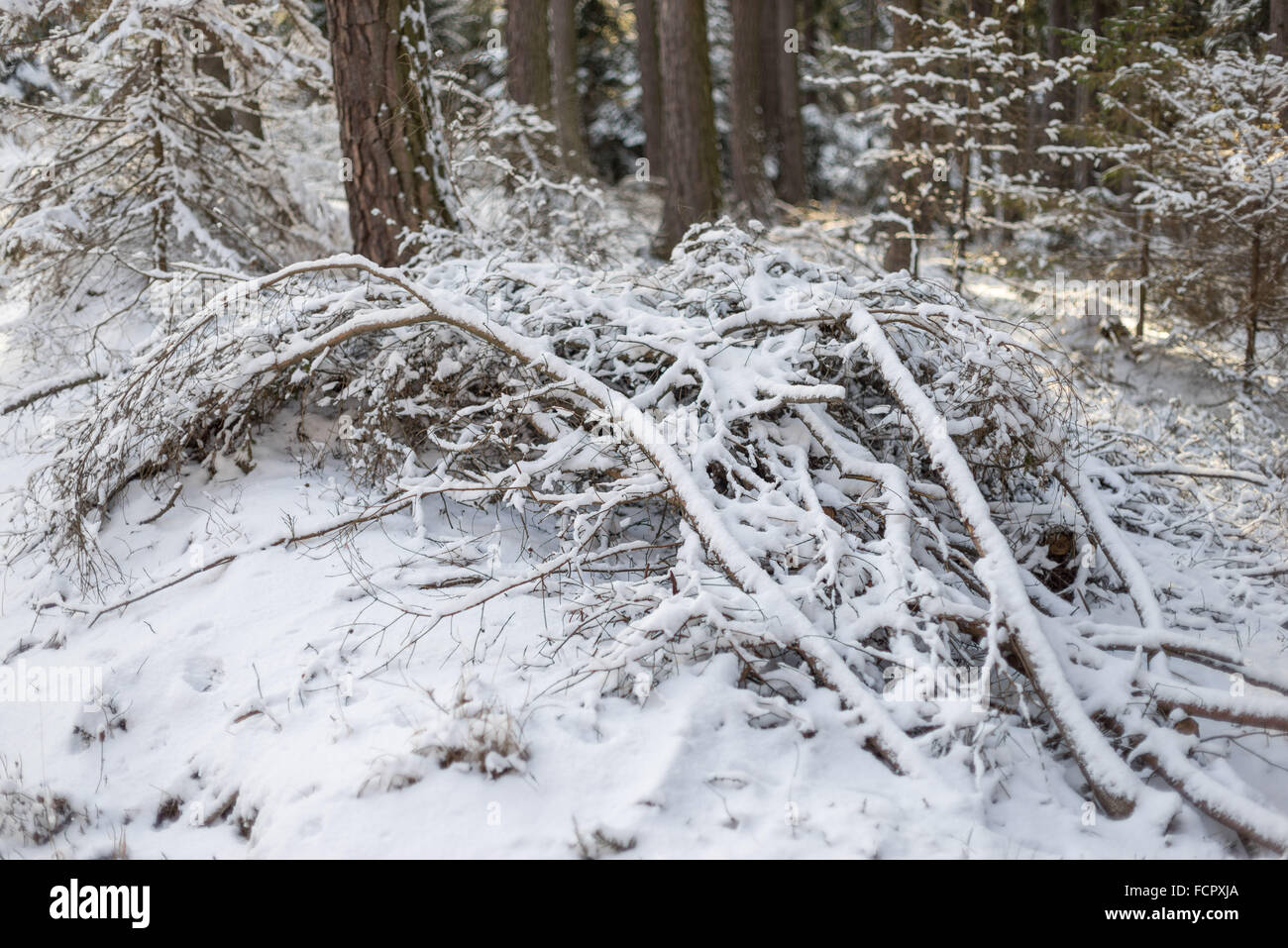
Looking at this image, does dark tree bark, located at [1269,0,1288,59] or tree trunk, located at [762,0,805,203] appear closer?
dark tree bark, located at [1269,0,1288,59]

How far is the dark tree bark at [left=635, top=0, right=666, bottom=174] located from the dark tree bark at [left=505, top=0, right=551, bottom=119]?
181 inches

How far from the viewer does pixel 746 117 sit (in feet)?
47.1

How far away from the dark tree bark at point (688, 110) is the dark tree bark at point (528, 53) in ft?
6.91

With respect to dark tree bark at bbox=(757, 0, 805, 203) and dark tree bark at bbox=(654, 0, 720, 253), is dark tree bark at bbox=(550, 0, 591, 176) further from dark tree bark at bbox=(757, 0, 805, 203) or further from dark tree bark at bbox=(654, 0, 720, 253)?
dark tree bark at bbox=(757, 0, 805, 203)

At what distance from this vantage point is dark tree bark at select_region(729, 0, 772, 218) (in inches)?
557

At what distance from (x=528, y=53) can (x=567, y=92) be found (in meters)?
1.88

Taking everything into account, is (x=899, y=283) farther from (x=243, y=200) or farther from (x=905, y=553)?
(x=243, y=200)

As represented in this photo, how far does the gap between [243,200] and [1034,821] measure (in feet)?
24.4
